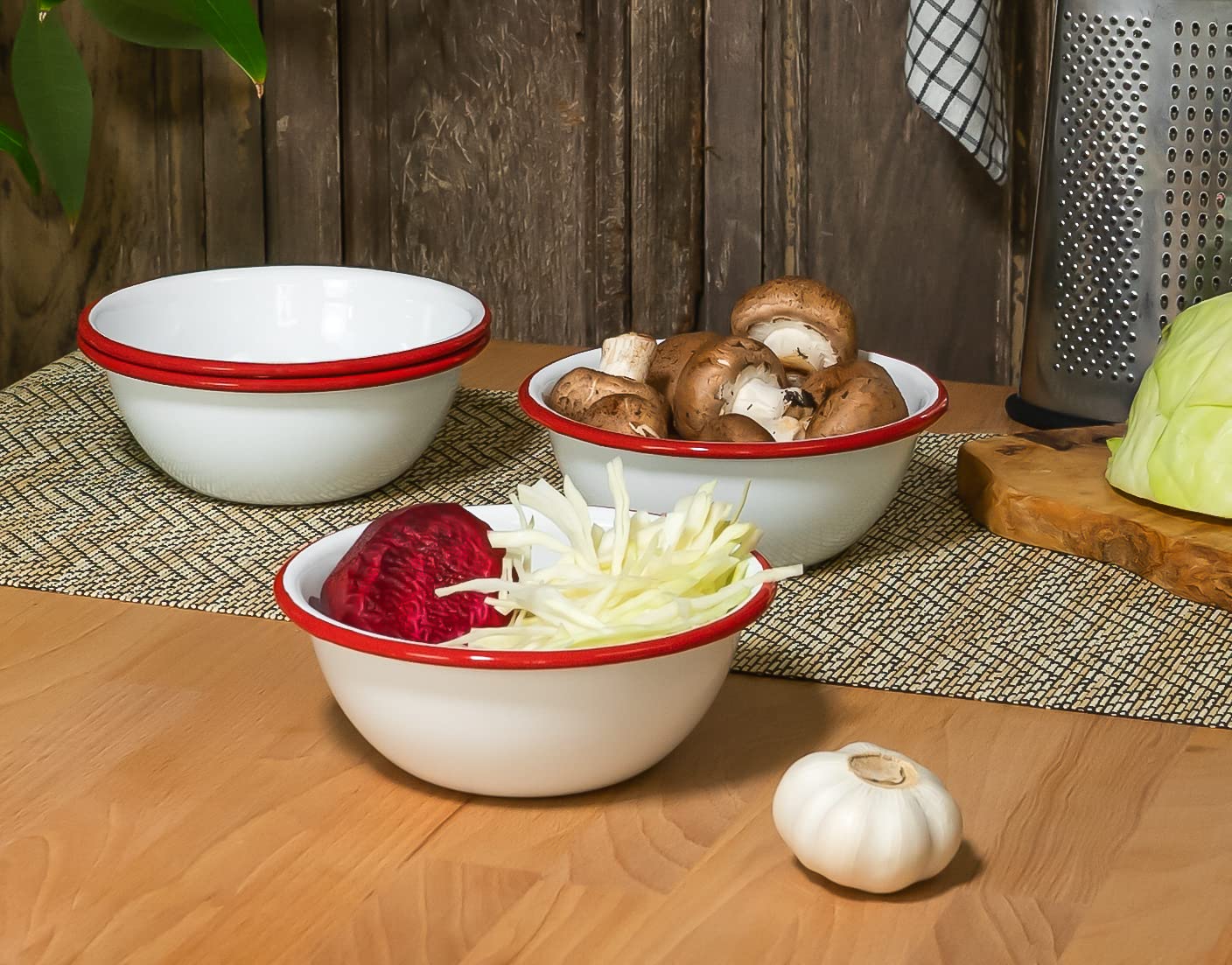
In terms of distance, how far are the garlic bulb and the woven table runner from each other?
0.64 ft

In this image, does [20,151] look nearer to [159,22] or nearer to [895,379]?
[159,22]

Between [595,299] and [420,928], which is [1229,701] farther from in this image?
[595,299]

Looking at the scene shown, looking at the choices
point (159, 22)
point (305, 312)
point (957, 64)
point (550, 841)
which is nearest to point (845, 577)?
point (550, 841)

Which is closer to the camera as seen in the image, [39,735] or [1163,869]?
[1163,869]

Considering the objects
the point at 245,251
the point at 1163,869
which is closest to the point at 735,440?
the point at 1163,869

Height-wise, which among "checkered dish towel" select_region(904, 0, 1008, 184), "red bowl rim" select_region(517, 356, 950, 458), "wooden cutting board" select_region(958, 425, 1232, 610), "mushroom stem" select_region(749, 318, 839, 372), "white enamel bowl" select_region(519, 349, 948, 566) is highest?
"checkered dish towel" select_region(904, 0, 1008, 184)

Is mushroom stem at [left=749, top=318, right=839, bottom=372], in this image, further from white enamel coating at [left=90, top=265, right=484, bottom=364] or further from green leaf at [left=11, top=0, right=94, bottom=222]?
green leaf at [left=11, top=0, right=94, bottom=222]

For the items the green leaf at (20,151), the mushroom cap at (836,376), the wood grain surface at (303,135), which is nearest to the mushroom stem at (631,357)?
the mushroom cap at (836,376)

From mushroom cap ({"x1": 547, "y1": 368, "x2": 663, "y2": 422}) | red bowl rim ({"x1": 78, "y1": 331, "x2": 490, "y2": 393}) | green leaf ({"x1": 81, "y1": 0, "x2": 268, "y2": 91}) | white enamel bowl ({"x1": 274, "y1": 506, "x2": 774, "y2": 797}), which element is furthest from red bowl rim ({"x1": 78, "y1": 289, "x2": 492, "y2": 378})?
green leaf ({"x1": 81, "y1": 0, "x2": 268, "y2": 91})

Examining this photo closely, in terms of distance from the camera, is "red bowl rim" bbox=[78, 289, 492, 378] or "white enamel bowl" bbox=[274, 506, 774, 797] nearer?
"white enamel bowl" bbox=[274, 506, 774, 797]

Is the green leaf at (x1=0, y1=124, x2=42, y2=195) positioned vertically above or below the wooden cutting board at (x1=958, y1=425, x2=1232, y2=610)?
above

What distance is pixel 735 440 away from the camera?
90 cm

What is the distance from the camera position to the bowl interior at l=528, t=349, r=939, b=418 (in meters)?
1.00

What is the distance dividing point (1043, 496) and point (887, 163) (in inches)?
24.4
